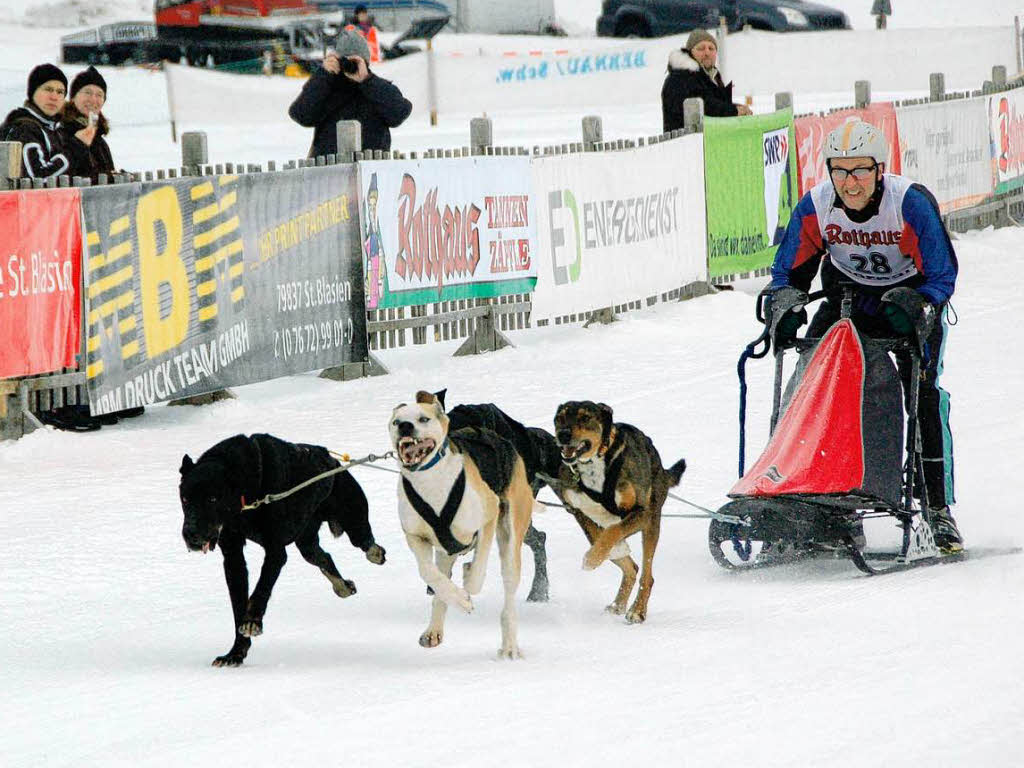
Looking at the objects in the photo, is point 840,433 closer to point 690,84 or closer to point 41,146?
point 41,146

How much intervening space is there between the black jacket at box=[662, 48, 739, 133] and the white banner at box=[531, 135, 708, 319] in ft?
1.24

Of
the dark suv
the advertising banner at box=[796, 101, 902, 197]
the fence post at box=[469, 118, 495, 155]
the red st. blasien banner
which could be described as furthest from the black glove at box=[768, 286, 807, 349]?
the dark suv

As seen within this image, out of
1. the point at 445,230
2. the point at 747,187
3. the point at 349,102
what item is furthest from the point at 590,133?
the point at 349,102

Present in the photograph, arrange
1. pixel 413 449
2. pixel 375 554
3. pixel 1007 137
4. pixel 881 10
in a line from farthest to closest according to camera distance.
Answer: pixel 881 10 < pixel 1007 137 < pixel 375 554 < pixel 413 449

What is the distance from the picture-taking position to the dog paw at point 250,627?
16.0 ft

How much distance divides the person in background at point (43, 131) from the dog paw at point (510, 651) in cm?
484

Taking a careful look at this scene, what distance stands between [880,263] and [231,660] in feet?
9.58

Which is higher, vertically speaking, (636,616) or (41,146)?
(41,146)

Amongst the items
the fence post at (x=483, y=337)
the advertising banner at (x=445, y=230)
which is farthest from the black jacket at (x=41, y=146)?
the fence post at (x=483, y=337)

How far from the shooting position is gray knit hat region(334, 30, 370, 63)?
11.0 meters

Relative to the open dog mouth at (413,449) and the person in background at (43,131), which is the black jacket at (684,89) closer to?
the person in background at (43,131)

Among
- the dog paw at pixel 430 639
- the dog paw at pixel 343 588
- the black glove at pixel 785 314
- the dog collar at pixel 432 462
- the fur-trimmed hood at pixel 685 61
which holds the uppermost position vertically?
the fur-trimmed hood at pixel 685 61

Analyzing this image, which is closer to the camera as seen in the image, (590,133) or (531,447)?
(531,447)

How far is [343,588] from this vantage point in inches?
217
